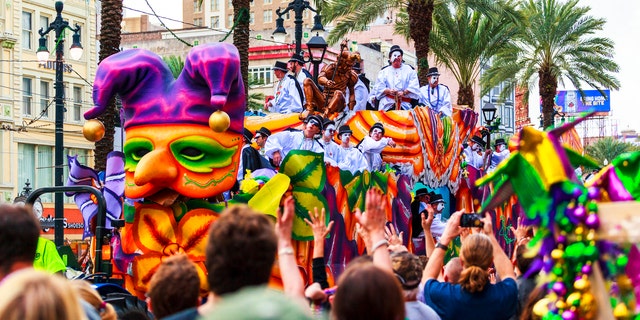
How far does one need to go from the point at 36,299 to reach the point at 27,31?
43.3 metres

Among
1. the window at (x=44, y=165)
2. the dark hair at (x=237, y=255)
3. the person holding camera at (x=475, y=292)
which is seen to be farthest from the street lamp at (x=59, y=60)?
the window at (x=44, y=165)

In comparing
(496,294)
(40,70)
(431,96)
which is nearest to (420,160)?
(431,96)

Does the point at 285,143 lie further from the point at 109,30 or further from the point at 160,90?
the point at 109,30

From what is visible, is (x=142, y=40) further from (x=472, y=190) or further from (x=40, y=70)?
(x=472, y=190)

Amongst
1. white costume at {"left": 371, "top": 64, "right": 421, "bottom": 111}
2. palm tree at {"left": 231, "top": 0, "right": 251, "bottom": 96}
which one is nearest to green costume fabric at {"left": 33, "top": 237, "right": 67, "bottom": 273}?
white costume at {"left": 371, "top": 64, "right": 421, "bottom": 111}

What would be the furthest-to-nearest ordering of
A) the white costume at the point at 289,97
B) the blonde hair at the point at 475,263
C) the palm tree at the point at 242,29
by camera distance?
the palm tree at the point at 242,29
the white costume at the point at 289,97
the blonde hair at the point at 475,263

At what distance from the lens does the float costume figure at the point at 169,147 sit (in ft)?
30.6

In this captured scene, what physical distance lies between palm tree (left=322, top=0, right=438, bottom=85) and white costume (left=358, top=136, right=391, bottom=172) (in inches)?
491

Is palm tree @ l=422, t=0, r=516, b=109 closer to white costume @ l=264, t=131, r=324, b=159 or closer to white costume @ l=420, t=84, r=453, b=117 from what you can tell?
white costume @ l=420, t=84, r=453, b=117

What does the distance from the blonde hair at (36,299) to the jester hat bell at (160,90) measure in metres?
6.02

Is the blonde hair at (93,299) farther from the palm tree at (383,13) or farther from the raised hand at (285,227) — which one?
the palm tree at (383,13)

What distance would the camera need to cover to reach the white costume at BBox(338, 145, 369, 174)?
13836 millimetres

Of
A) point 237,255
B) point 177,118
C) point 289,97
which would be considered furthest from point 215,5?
point 237,255

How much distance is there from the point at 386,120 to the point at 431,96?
4210 millimetres
